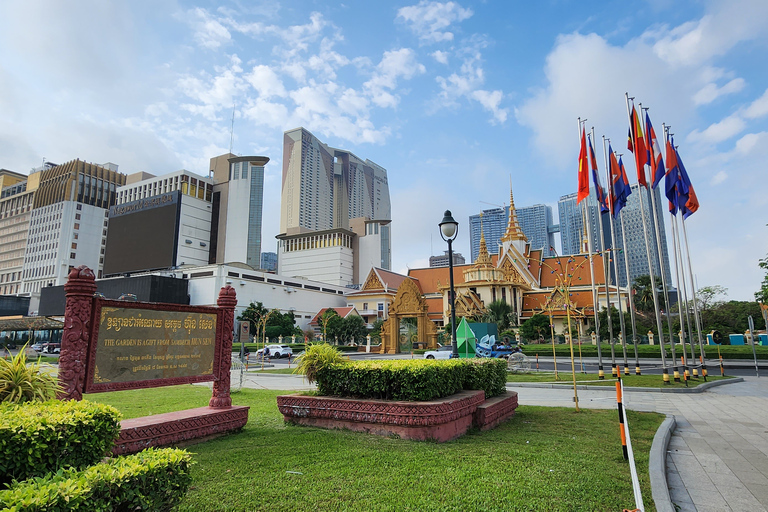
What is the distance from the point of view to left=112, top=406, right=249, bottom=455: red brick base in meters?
5.07

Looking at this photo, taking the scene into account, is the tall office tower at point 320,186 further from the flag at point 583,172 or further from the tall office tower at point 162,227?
the flag at point 583,172

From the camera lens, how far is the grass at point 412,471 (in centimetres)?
380

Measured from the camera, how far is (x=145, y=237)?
70250mm

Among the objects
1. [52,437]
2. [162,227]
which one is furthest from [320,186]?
[52,437]

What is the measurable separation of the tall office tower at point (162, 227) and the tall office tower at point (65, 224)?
9070mm

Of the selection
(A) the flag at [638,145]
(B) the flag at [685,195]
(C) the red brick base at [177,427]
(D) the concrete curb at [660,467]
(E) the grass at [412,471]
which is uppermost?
(A) the flag at [638,145]

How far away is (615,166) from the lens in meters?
16.4

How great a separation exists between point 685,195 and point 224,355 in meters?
16.0

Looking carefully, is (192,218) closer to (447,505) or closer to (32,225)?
(32,225)

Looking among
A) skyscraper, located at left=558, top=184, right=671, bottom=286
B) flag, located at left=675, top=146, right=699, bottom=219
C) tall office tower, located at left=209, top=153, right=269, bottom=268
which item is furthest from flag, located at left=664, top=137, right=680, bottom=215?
tall office tower, located at left=209, top=153, right=269, bottom=268

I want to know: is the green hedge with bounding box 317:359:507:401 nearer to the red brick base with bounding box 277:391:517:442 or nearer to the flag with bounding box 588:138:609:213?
the red brick base with bounding box 277:391:517:442

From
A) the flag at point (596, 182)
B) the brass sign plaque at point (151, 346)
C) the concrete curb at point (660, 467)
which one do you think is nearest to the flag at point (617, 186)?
the flag at point (596, 182)

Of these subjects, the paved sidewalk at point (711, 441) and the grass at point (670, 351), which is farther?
the grass at point (670, 351)

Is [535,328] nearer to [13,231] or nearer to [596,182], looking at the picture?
[596,182]
